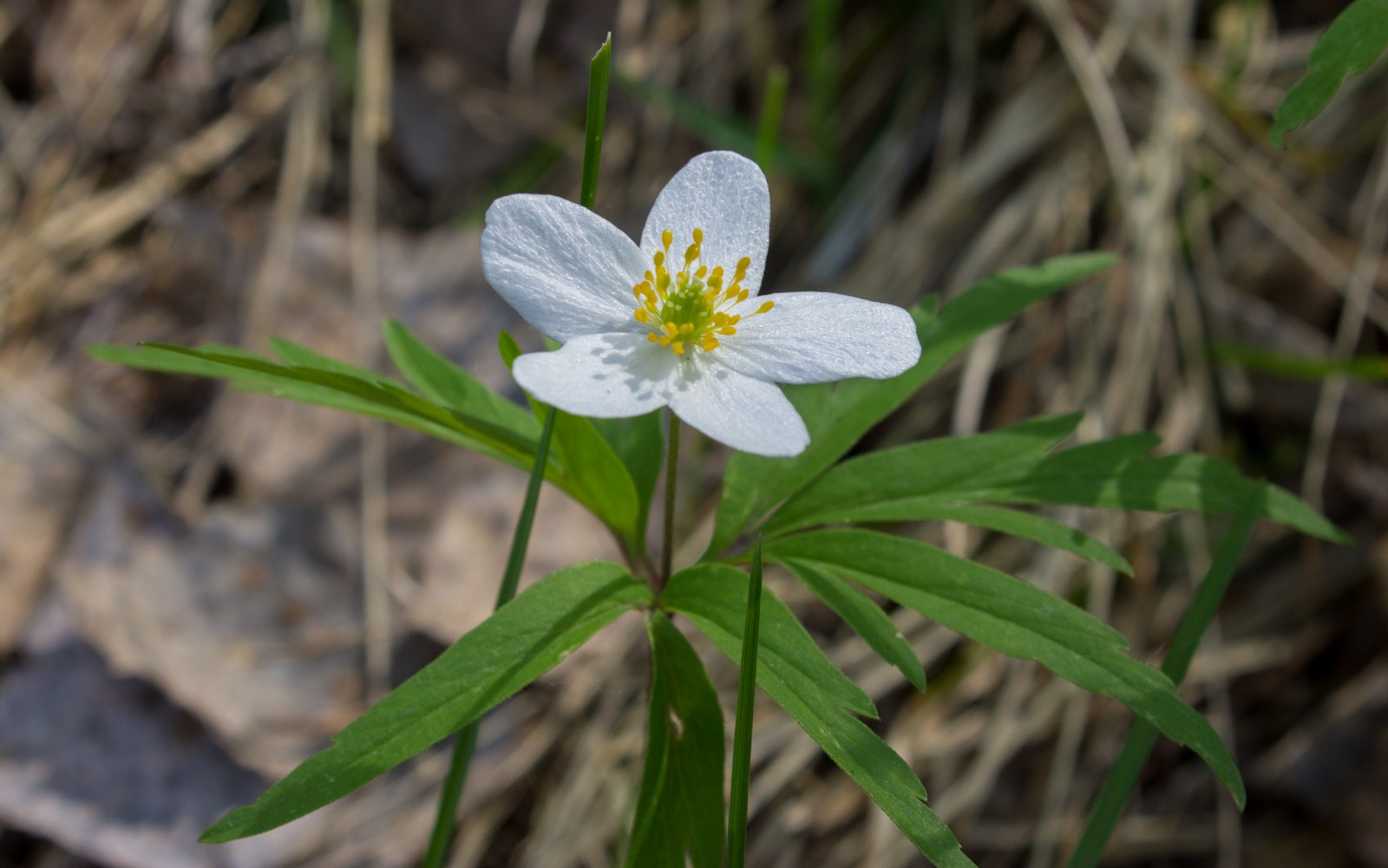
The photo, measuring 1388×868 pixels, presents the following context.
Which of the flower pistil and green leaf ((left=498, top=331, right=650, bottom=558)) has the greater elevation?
the flower pistil

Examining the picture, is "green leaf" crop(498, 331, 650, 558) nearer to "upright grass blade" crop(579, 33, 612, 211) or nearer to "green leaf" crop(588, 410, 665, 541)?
"green leaf" crop(588, 410, 665, 541)

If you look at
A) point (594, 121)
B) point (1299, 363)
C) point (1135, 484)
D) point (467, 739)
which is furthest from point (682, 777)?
point (1299, 363)

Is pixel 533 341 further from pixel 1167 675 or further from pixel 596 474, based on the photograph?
pixel 1167 675

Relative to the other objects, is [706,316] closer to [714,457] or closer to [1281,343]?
[714,457]

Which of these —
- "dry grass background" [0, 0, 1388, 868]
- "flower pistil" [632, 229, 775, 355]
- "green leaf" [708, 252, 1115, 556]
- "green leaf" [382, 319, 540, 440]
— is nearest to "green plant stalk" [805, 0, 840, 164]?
"dry grass background" [0, 0, 1388, 868]

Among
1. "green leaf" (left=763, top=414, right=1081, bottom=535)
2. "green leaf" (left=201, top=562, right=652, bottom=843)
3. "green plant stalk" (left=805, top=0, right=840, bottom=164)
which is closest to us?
"green leaf" (left=201, top=562, right=652, bottom=843)

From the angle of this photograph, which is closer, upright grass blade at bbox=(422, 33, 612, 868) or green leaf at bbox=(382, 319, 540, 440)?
upright grass blade at bbox=(422, 33, 612, 868)

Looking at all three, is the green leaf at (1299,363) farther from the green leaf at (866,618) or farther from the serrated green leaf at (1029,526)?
the green leaf at (866,618)
